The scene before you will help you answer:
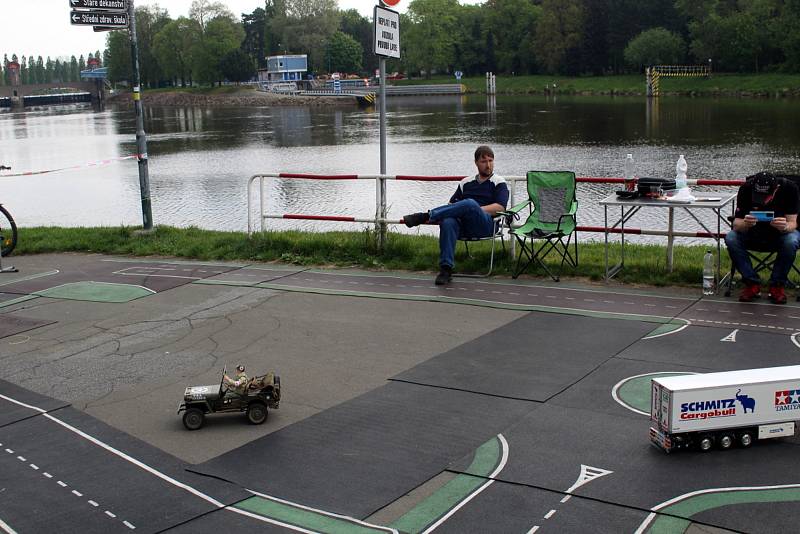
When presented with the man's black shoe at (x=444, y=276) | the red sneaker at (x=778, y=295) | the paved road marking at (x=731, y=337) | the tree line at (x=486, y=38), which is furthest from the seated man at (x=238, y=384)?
the tree line at (x=486, y=38)

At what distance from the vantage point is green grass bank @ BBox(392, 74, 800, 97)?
8194 centimetres

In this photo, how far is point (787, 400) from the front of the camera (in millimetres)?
5367

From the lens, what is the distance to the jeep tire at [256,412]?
607 cm

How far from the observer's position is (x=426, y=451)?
5504 millimetres

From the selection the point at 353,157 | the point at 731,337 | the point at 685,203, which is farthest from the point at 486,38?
the point at 731,337

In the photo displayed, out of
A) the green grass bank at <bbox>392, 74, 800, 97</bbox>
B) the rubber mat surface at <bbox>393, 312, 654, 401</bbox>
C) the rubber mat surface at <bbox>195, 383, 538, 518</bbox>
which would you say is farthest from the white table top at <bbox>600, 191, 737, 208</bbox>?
the green grass bank at <bbox>392, 74, 800, 97</bbox>

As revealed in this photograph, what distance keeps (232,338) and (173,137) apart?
5190 cm

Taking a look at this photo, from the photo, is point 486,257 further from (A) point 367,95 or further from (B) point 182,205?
(A) point 367,95

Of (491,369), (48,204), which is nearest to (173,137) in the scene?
(48,204)

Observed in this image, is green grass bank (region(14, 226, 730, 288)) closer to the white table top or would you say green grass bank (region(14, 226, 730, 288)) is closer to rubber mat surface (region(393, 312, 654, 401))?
the white table top

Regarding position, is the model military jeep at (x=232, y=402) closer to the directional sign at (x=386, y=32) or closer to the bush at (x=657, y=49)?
the directional sign at (x=386, y=32)

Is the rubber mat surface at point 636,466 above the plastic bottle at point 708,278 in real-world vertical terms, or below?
below

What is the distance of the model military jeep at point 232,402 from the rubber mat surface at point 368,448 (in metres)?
0.25

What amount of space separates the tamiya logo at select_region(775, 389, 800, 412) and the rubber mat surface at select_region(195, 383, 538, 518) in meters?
1.59
